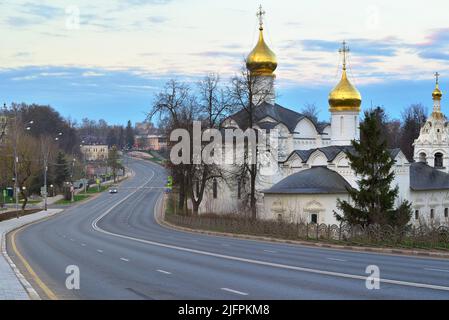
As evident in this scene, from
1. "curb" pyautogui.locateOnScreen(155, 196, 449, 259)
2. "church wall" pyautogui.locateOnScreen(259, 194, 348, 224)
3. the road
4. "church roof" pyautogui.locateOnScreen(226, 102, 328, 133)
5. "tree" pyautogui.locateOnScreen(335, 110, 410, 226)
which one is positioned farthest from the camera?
"church roof" pyautogui.locateOnScreen(226, 102, 328, 133)

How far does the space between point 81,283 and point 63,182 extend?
3141 inches

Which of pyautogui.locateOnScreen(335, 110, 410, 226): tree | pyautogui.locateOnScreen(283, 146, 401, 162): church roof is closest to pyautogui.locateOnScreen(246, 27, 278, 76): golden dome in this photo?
pyautogui.locateOnScreen(283, 146, 401, 162): church roof

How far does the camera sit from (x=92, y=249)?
2591 cm

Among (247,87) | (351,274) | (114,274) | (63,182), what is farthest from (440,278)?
(63,182)

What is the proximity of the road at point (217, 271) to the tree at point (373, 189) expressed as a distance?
5509mm

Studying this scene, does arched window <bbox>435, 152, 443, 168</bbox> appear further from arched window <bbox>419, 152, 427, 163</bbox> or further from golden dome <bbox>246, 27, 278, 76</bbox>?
golden dome <bbox>246, 27, 278, 76</bbox>

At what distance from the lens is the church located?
4294 cm

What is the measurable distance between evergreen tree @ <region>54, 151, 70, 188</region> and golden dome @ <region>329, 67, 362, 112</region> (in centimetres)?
4986

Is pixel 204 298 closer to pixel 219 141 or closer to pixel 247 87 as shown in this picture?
pixel 247 87

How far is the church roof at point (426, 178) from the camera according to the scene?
163ft

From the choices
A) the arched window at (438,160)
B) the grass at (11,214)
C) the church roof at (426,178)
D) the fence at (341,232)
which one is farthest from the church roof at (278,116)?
the grass at (11,214)

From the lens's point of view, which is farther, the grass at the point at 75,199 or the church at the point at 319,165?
the grass at the point at 75,199

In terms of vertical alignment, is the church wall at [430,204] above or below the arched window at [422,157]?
below

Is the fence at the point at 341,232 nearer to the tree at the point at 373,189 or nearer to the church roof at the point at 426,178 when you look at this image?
the tree at the point at 373,189
